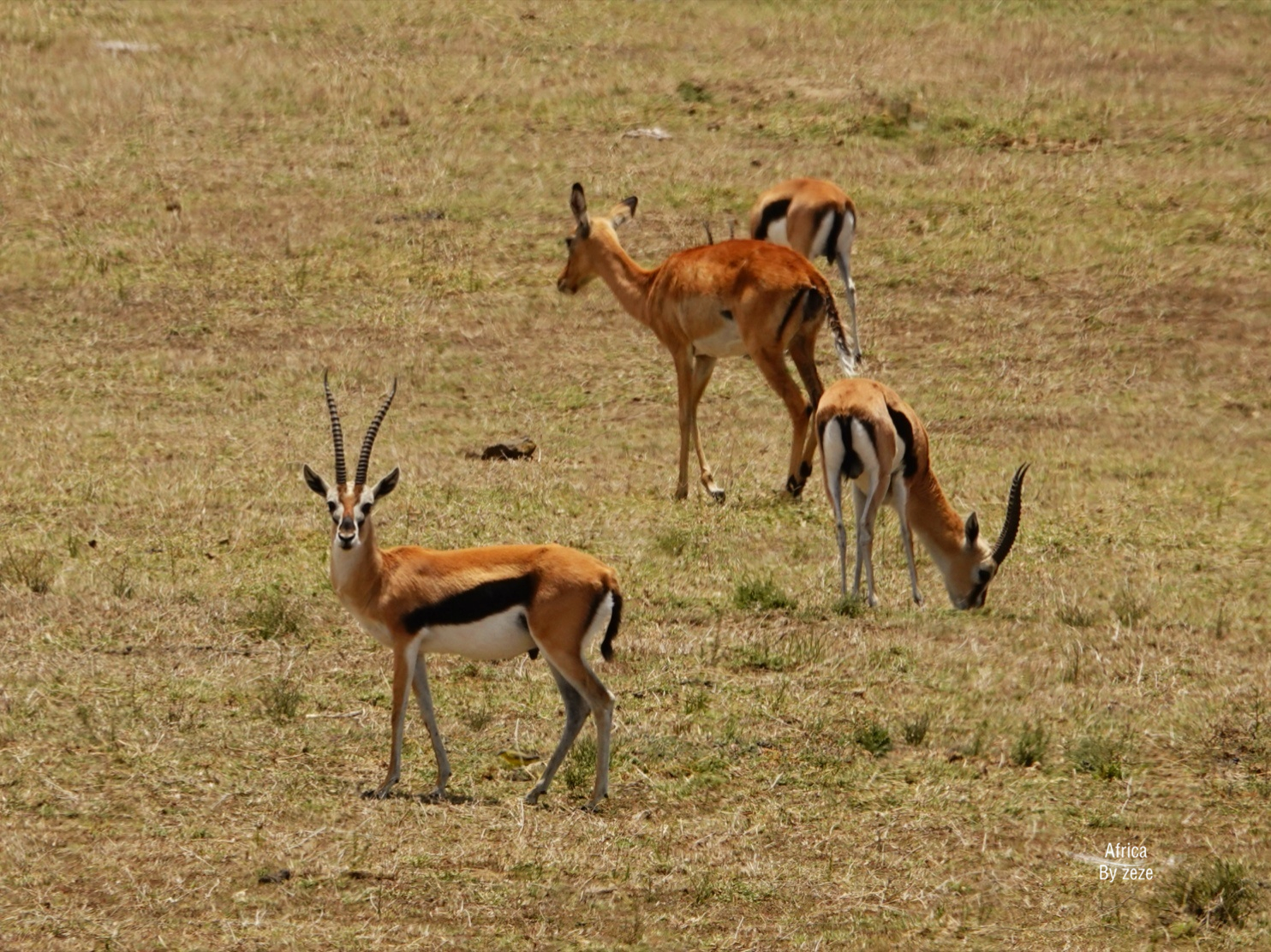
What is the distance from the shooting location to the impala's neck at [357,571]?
6.96 metres

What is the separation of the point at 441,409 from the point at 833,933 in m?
8.33

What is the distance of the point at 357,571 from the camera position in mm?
6973

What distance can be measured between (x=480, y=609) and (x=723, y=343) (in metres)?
5.88

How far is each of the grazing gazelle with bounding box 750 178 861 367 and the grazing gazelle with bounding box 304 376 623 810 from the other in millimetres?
8799

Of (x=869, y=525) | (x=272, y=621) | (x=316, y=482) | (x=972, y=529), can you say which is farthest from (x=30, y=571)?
(x=972, y=529)

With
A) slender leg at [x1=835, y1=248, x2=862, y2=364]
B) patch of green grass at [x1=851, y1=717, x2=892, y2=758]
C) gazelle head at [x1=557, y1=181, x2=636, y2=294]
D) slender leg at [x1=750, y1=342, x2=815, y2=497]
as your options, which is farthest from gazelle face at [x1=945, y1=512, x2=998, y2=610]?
slender leg at [x1=835, y1=248, x2=862, y2=364]

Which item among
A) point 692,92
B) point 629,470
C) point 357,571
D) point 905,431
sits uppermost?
point 692,92

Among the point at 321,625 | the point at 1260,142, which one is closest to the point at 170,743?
the point at 321,625

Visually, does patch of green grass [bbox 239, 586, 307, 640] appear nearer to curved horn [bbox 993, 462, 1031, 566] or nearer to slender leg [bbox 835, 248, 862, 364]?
curved horn [bbox 993, 462, 1031, 566]

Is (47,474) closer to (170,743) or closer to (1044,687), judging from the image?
(170,743)

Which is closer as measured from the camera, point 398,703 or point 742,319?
point 398,703

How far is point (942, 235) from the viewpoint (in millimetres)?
16984

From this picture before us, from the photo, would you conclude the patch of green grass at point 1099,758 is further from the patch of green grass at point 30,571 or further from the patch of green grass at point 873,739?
the patch of green grass at point 30,571

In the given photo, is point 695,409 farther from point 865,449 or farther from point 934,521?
point 865,449
